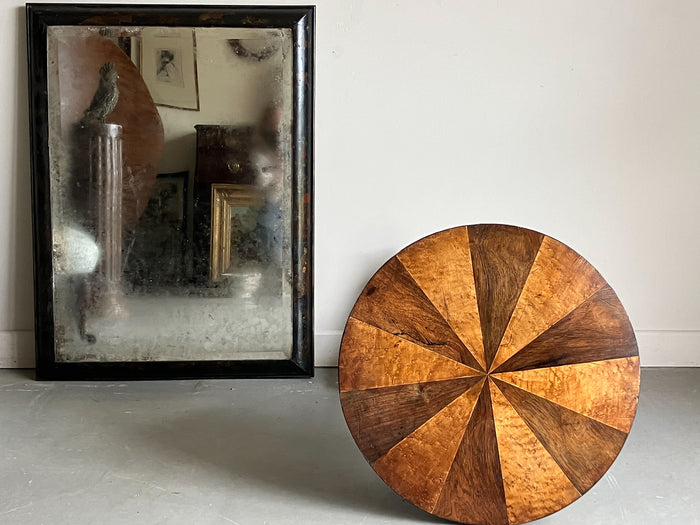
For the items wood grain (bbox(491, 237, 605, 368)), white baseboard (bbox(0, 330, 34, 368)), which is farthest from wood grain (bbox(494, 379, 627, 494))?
white baseboard (bbox(0, 330, 34, 368))

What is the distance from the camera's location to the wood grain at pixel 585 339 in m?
1.68

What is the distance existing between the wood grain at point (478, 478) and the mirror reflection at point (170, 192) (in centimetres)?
124

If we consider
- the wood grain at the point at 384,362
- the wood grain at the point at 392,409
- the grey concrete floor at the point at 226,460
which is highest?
the wood grain at the point at 384,362

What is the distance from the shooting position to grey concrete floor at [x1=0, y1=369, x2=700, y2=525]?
5.77 feet

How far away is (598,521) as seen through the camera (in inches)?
68.6

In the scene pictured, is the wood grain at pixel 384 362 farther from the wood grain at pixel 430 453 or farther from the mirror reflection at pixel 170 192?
the mirror reflection at pixel 170 192

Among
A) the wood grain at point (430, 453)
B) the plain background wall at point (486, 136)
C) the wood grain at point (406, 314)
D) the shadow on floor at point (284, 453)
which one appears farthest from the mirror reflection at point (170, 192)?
the wood grain at point (430, 453)

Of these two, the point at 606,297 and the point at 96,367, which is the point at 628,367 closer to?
the point at 606,297

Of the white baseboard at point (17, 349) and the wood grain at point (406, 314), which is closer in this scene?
the wood grain at point (406, 314)

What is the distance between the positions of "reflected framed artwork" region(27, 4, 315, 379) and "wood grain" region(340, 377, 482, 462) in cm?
109

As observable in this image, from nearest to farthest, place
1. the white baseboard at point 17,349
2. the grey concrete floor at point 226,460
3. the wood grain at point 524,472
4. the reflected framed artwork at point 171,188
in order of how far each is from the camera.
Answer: the wood grain at point 524,472
the grey concrete floor at point 226,460
the reflected framed artwork at point 171,188
the white baseboard at point 17,349

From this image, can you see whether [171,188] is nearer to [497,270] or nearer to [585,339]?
[497,270]

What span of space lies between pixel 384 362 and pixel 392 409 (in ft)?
0.36

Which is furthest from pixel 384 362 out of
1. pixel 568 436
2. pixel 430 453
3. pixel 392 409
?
pixel 568 436
